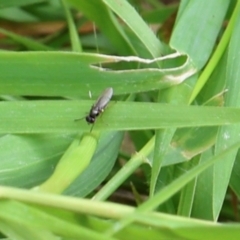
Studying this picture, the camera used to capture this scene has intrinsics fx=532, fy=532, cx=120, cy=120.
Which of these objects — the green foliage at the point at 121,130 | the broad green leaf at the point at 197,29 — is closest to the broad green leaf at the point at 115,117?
the green foliage at the point at 121,130

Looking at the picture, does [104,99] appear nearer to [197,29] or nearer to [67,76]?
[67,76]

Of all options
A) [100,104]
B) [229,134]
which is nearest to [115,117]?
[100,104]

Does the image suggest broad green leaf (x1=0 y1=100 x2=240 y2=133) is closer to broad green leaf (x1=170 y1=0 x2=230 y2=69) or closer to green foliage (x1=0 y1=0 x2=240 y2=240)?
green foliage (x1=0 y1=0 x2=240 y2=240)

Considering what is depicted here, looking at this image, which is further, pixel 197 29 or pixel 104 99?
pixel 197 29

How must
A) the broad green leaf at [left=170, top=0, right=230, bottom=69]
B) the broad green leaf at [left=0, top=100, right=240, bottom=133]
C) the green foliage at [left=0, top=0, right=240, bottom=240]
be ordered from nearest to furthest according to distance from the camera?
the green foliage at [left=0, top=0, right=240, bottom=240], the broad green leaf at [left=0, top=100, right=240, bottom=133], the broad green leaf at [left=170, top=0, right=230, bottom=69]

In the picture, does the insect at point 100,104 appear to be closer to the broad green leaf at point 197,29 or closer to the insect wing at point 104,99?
the insect wing at point 104,99

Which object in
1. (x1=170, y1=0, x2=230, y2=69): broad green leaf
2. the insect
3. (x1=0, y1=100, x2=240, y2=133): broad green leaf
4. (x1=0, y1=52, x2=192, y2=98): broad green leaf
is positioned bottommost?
(x1=0, y1=100, x2=240, y2=133): broad green leaf

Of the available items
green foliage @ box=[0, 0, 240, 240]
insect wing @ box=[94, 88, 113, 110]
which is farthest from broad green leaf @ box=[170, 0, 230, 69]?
insect wing @ box=[94, 88, 113, 110]
